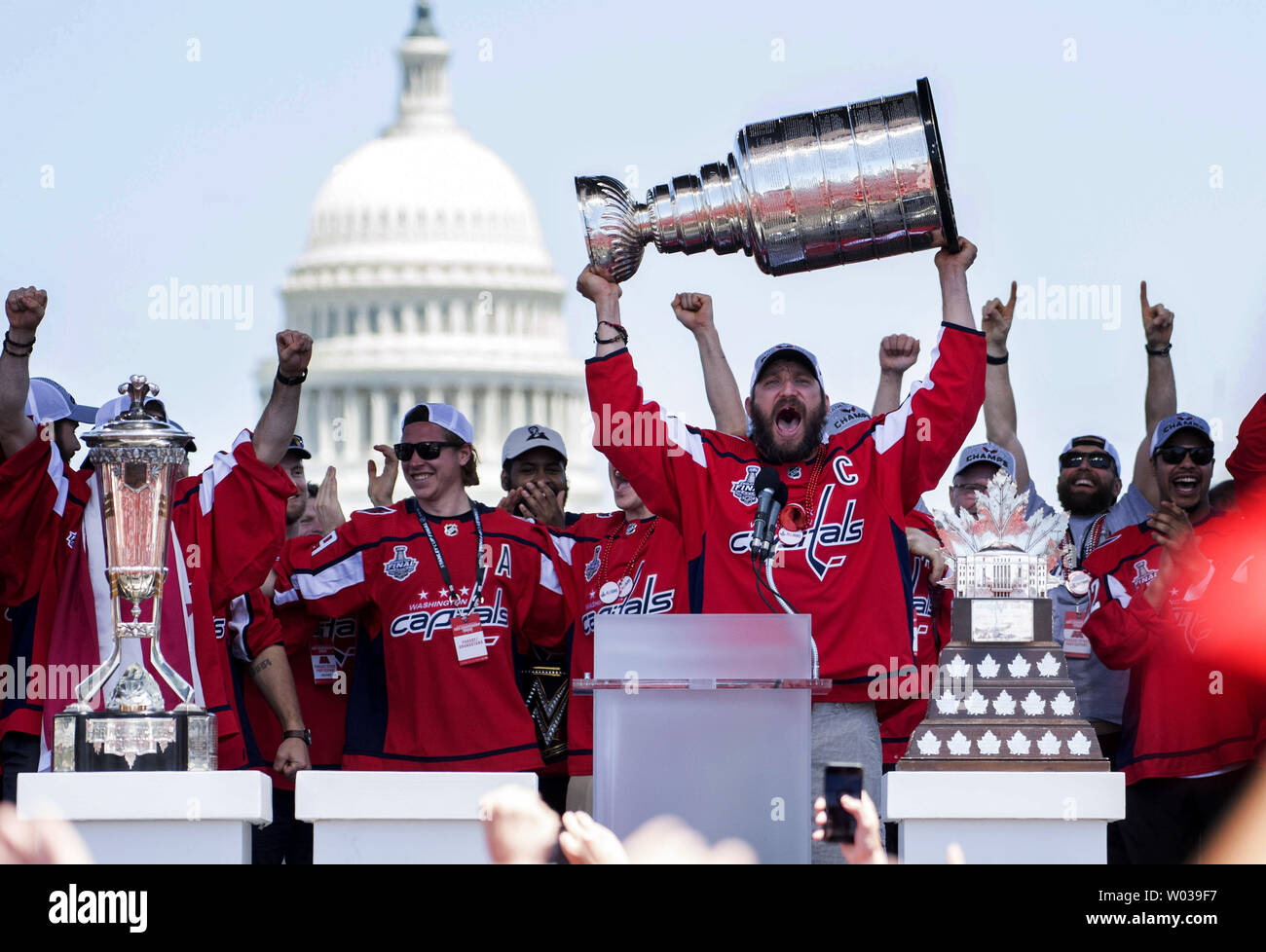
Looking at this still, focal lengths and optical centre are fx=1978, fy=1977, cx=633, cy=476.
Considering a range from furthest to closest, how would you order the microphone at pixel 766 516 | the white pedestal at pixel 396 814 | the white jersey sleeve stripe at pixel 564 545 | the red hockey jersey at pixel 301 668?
the white jersey sleeve stripe at pixel 564 545, the red hockey jersey at pixel 301 668, the microphone at pixel 766 516, the white pedestal at pixel 396 814

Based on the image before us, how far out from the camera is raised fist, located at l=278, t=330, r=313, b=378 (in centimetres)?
556

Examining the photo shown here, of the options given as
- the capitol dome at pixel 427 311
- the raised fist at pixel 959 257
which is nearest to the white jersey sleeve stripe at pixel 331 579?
the raised fist at pixel 959 257

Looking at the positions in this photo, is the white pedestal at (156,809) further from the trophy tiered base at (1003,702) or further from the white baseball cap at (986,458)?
the white baseball cap at (986,458)

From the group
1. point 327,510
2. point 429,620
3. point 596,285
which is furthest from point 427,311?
point 596,285

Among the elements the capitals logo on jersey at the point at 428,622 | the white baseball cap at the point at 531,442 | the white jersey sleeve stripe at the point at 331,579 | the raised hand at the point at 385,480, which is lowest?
the capitals logo on jersey at the point at 428,622

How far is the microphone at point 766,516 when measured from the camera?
→ 501cm

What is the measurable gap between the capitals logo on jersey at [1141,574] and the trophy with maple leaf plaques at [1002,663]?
217 cm

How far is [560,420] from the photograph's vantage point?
3167 inches

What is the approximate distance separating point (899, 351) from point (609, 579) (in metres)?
1.23

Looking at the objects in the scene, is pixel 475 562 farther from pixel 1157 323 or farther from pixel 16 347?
pixel 1157 323

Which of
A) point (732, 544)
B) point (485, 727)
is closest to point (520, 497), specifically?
point (485, 727)

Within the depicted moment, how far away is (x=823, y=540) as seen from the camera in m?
5.49
